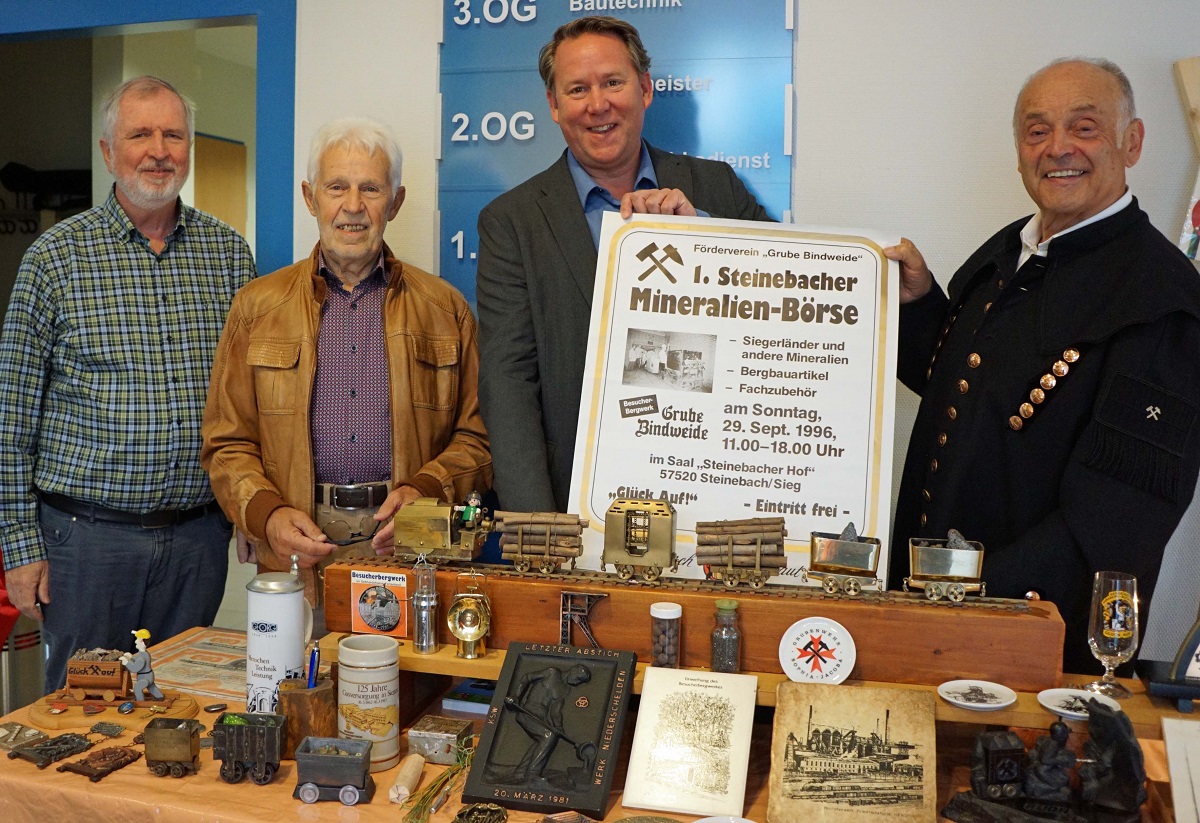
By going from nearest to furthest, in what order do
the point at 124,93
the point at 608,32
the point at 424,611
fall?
the point at 424,611 → the point at 608,32 → the point at 124,93

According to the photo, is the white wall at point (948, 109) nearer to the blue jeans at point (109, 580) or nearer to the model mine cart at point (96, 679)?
the blue jeans at point (109, 580)

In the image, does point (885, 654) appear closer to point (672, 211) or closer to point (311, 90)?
point (672, 211)

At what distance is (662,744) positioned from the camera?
5.68ft

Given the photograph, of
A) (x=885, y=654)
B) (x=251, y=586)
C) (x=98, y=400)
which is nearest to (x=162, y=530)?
(x=98, y=400)

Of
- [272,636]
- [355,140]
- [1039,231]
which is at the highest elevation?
[355,140]

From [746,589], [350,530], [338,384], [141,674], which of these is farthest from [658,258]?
[141,674]

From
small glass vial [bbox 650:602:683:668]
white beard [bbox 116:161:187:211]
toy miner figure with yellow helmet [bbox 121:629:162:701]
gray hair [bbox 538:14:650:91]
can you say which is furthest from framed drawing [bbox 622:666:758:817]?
white beard [bbox 116:161:187:211]

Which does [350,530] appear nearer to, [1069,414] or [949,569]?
[949,569]

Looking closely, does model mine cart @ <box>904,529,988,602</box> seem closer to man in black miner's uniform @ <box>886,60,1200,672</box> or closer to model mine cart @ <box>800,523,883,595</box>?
model mine cart @ <box>800,523,883,595</box>

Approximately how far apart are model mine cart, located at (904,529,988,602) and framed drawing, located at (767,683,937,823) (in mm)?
205

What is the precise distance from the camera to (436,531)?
1.99 m

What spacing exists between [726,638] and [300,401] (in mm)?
1494

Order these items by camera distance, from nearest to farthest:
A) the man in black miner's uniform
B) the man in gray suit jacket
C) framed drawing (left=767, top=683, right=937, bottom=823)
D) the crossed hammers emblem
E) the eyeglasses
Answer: framed drawing (left=767, top=683, right=937, bottom=823) → the man in black miner's uniform → the crossed hammers emblem → the man in gray suit jacket → the eyeglasses

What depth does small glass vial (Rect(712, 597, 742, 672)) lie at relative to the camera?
1.83 metres
